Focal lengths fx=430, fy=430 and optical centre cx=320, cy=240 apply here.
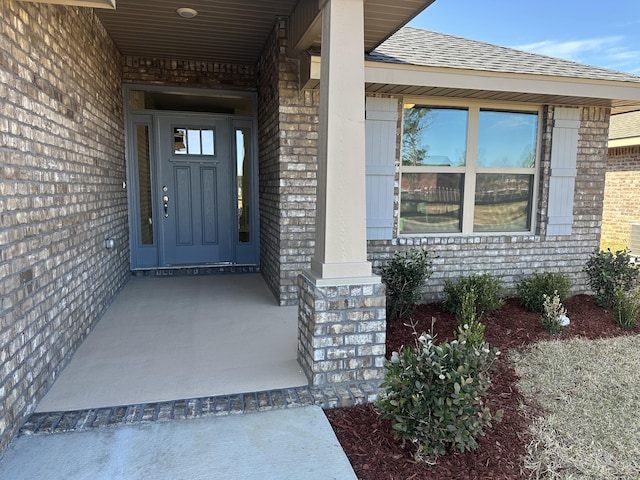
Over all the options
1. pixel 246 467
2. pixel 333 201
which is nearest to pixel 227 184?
pixel 333 201

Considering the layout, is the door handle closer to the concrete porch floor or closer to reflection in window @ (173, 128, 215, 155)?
reflection in window @ (173, 128, 215, 155)

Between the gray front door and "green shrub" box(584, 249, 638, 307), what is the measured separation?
4.54 metres

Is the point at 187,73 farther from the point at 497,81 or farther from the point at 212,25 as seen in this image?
the point at 497,81

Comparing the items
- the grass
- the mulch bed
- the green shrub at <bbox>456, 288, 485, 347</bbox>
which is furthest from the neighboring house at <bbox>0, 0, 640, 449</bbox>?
the grass

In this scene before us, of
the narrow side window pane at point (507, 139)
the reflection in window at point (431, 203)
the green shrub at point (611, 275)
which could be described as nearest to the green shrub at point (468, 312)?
the reflection in window at point (431, 203)

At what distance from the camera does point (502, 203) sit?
17.2 ft

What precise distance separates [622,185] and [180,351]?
9.49 m

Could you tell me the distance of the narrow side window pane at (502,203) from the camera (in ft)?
16.9

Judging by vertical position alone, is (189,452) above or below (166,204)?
below

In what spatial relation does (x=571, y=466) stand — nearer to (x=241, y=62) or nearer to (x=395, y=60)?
(x=395, y=60)

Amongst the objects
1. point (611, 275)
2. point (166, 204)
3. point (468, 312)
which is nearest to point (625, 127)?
point (611, 275)

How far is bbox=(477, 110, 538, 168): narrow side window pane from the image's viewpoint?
505cm

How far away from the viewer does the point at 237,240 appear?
20.0 feet

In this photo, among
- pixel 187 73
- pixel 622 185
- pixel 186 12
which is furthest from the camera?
pixel 622 185
